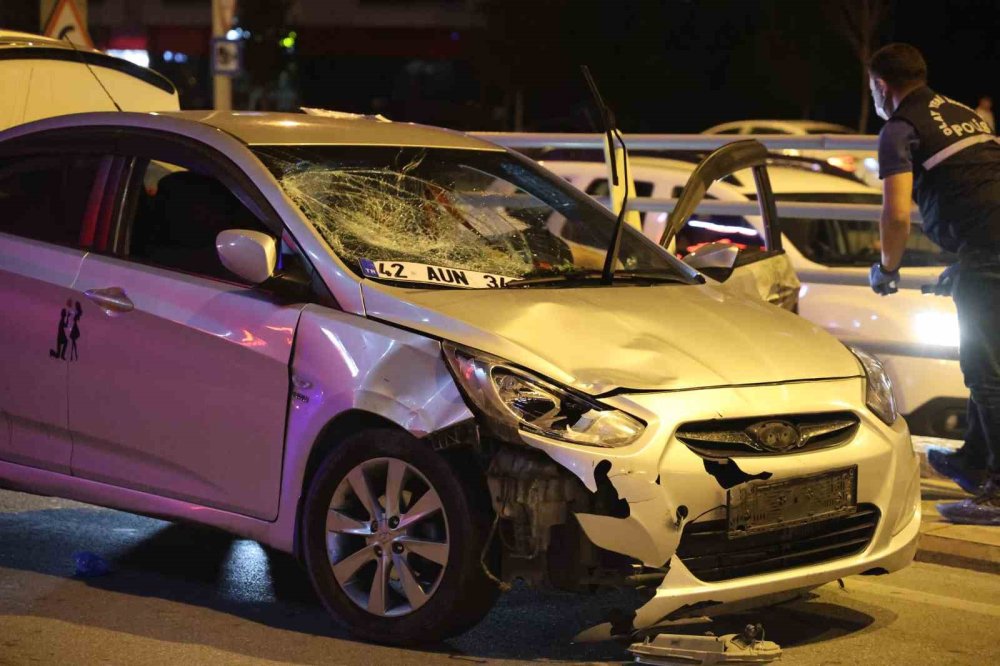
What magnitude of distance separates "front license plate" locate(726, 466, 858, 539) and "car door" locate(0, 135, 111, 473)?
2.42m

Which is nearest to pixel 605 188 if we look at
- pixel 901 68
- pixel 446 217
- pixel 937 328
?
pixel 937 328

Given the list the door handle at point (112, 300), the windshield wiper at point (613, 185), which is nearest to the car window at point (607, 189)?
the windshield wiper at point (613, 185)

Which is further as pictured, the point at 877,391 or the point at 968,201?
the point at 968,201

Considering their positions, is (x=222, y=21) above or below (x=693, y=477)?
above

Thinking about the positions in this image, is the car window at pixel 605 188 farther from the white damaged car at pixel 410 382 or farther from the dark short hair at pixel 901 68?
the white damaged car at pixel 410 382

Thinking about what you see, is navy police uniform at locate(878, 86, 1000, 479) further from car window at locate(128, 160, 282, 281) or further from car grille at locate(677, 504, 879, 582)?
car window at locate(128, 160, 282, 281)

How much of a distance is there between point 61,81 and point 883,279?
14.2 ft

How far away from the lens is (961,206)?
22.8 ft

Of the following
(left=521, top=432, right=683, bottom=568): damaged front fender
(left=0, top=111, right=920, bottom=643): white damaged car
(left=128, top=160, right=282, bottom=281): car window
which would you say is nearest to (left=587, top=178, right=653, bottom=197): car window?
(left=0, top=111, right=920, bottom=643): white damaged car

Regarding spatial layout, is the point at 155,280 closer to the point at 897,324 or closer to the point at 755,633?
the point at 755,633

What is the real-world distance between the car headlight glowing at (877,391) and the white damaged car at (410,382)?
0.04 feet

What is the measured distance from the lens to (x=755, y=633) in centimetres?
489

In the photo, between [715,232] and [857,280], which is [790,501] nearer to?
[857,280]

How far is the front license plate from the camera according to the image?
486cm
